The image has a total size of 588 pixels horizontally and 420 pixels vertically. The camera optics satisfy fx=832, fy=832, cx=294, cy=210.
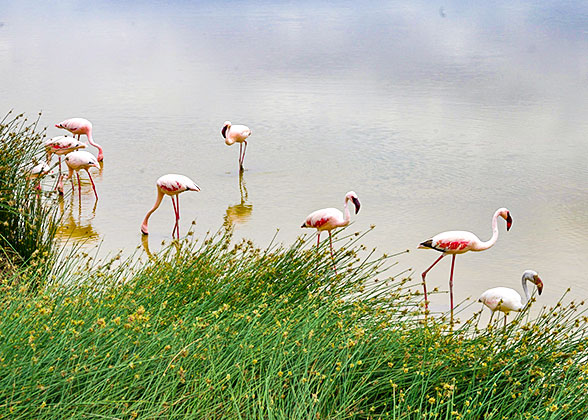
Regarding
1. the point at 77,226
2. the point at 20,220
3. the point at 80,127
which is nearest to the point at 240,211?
the point at 77,226

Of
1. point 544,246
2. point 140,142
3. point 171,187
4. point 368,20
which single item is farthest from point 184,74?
point 368,20

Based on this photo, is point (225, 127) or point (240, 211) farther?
point (225, 127)

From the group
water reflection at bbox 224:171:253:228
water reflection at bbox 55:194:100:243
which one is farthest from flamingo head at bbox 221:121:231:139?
water reflection at bbox 55:194:100:243

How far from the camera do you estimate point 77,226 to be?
639 centimetres

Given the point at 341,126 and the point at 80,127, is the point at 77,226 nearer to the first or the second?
the point at 80,127

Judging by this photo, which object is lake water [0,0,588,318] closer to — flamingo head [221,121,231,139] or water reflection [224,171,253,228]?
water reflection [224,171,253,228]

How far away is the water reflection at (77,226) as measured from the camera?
6102 mm

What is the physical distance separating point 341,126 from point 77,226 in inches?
175

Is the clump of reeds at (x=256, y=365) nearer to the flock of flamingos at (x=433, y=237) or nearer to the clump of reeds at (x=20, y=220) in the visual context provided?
the flock of flamingos at (x=433, y=237)

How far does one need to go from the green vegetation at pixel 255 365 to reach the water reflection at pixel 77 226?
9.70ft

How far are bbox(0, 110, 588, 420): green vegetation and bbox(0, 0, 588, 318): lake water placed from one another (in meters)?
2.19

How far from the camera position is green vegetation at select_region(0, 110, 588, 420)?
241 cm

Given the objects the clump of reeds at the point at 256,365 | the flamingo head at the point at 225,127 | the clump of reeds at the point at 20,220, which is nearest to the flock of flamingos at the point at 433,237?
the clump of reeds at the point at 20,220

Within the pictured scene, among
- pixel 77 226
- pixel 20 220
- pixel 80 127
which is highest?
pixel 80 127
